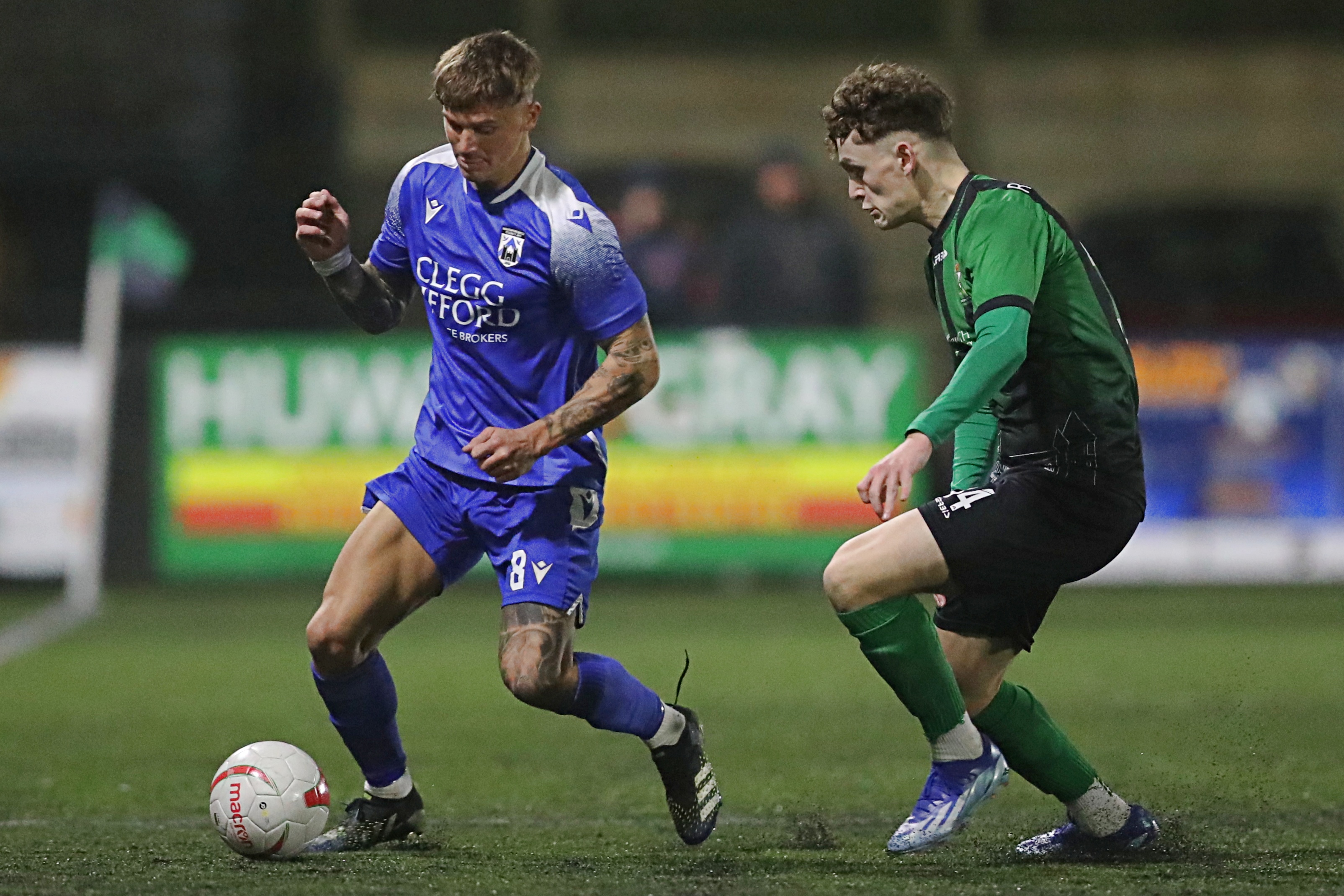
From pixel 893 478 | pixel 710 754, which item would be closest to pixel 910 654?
pixel 893 478

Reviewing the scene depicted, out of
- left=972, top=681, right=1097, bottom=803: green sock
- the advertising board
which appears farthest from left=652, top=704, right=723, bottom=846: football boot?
the advertising board

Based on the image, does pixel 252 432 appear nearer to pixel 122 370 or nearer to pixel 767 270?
pixel 122 370

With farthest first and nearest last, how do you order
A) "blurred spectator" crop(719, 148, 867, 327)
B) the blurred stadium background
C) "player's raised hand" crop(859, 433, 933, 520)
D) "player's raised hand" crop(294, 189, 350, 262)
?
"blurred spectator" crop(719, 148, 867, 327)
the blurred stadium background
"player's raised hand" crop(294, 189, 350, 262)
"player's raised hand" crop(859, 433, 933, 520)

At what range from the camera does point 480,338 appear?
5281 mm

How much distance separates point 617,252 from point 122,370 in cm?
881

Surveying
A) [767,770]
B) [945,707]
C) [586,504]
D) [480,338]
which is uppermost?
[480,338]

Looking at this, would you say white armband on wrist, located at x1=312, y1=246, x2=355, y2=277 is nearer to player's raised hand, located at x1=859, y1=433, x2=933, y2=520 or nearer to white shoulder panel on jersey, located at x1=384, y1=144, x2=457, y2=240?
white shoulder panel on jersey, located at x1=384, y1=144, x2=457, y2=240

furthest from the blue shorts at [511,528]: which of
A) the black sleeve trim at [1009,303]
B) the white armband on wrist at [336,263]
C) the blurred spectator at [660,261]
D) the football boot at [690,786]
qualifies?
the blurred spectator at [660,261]

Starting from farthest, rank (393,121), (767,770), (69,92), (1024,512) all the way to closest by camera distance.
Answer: (393,121) → (69,92) → (767,770) → (1024,512)

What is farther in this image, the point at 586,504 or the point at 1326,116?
the point at 1326,116

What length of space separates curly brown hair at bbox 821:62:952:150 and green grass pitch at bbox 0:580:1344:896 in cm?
178

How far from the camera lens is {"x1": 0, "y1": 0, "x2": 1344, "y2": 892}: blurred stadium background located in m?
10.5

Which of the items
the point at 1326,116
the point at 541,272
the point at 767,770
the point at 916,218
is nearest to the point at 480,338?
the point at 541,272

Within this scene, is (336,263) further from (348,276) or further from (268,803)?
(268,803)
